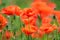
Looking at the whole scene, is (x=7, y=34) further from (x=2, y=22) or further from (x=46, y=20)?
(x=46, y=20)

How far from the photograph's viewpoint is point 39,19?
776 mm

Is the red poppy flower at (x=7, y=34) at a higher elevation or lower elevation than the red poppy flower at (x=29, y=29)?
lower

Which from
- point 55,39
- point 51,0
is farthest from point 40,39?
point 51,0

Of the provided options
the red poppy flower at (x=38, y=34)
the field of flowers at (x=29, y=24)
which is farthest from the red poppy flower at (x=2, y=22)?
the red poppy flower at (x=38, y=34)

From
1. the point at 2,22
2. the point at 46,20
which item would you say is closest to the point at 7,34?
the point at 2,22

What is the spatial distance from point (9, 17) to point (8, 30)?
0.18 feet

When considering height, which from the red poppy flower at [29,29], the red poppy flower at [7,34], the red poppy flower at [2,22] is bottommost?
the red poppy flower at [7,34]

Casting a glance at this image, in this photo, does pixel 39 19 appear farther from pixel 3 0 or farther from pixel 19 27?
pixel 3 0

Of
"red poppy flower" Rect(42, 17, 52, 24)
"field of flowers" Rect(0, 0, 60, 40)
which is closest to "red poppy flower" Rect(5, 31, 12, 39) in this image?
"field of flowers" Rect(0, 0, 60, 40)

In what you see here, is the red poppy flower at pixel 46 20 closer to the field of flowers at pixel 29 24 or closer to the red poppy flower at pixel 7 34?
the field of flowers at pixel 29 24

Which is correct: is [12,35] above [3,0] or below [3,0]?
below

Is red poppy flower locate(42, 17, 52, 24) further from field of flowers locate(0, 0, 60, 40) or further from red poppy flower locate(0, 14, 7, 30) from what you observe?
red poppy flower locate(0, 14, 7, 30)

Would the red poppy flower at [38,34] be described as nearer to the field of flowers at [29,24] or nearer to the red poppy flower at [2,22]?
the field of flowers at [29,24]

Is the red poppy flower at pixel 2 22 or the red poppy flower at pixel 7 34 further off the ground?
the red poppy flower at pixel 2 22
